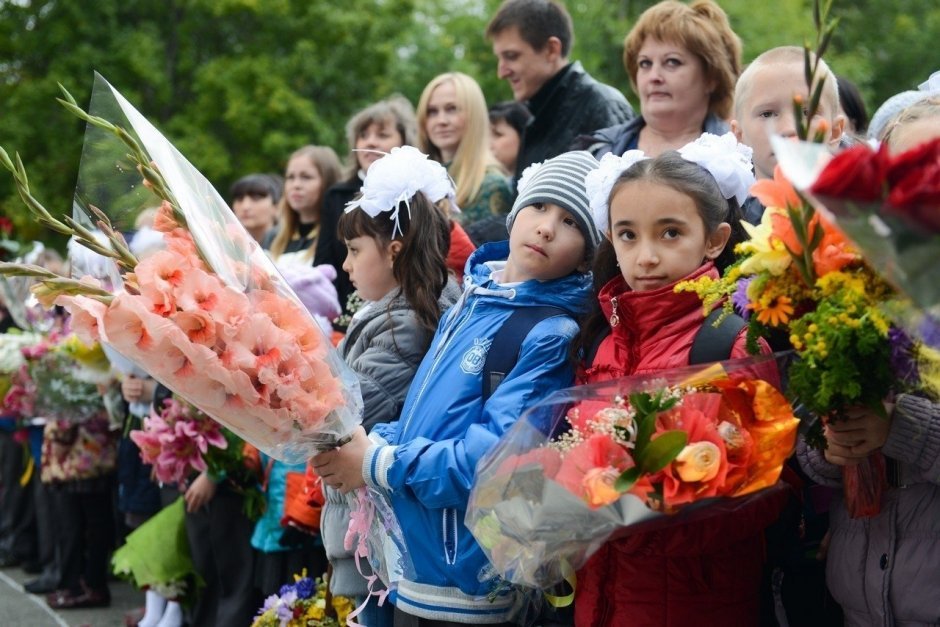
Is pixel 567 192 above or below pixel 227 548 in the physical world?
above

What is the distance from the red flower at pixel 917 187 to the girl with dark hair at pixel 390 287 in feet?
8.36

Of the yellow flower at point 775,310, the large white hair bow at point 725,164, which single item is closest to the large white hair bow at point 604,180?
the large white hair bow at point 725,164

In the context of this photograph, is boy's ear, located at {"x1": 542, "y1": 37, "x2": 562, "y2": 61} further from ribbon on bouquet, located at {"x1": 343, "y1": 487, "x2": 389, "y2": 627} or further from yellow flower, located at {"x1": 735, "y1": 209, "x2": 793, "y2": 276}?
yellow flower, located at {"x1": 735, "y1": 209, "x2": 793, "y2": 276}

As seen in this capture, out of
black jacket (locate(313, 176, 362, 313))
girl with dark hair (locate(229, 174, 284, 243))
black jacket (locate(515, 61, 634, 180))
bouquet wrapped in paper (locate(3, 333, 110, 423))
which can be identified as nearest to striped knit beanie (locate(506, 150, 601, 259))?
black jacket (locate(515, 61, 634, 180))

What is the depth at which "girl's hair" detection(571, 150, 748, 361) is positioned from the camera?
336cm

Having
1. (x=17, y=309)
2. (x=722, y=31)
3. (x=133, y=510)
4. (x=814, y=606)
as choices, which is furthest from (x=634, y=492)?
(x=17, y=309)

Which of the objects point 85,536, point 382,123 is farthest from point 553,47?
point 85,536

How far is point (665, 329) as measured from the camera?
10.8ft

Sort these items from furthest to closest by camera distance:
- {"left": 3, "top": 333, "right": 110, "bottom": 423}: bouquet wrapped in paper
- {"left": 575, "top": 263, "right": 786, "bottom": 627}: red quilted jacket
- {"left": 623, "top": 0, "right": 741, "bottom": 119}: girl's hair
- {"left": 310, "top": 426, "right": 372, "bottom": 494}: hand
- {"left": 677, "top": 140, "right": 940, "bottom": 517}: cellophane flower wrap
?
1. {"left": 3, "top": 333, "right": 110, "bottom": 423}: bouquet wrapped in paper
2. {"left": 623, "top": 0, "right": 741, "bottom": 119}: girl's hair
3. {"left": 310, "top": 426, "right": 372, "bottom": 494}: hand
4. {"left": 575, "top": 263, "right": 786, "bottom": 627}: red quilted jacket
5. {"left": 677, "top": 140, "right": 940, "bottom": 517}: cellophane flower wrap

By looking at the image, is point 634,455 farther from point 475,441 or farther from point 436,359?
point 436,359

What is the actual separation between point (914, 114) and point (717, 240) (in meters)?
0.65

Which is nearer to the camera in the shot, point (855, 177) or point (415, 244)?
point (855, 177)

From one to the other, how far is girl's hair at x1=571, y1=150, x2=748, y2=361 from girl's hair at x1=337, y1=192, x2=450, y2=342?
97cm

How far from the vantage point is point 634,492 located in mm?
2680
